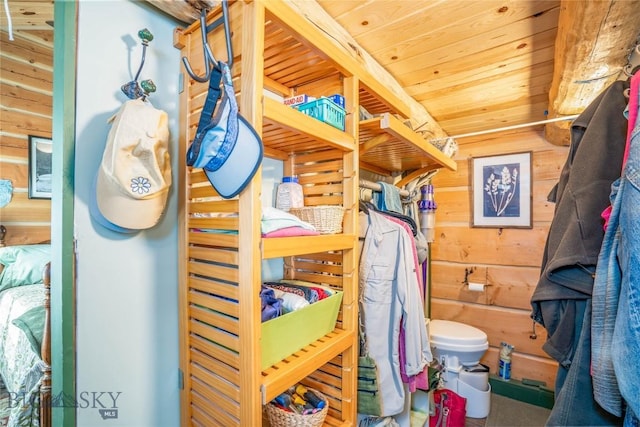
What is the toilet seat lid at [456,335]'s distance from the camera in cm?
195

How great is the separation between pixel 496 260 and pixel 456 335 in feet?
2.74

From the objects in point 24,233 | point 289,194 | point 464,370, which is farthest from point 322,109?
point 464,370

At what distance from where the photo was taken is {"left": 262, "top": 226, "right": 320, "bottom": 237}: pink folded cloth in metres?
0.76

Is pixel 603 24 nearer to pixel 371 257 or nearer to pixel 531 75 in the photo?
pixel 531 75

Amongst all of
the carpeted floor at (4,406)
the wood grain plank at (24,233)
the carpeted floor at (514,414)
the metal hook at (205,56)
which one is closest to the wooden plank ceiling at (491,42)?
the metal hook at (205,56)

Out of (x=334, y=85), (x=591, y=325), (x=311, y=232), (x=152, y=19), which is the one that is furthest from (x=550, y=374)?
(x=152, y=19)

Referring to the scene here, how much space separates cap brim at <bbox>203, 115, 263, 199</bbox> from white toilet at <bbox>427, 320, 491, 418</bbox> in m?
1.83

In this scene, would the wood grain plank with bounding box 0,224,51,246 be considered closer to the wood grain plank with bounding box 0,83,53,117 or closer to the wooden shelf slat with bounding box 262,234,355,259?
the wood grain plank with bounding box 0,83,53,117

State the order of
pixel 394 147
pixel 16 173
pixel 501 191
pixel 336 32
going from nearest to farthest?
pixel 336 32, pixel 394 147, pixel 16 173, pixel 501 191

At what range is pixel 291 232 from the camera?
2.64ft

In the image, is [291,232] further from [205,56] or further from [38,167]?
[38,167]

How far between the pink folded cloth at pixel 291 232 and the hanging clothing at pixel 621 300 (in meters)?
0.70

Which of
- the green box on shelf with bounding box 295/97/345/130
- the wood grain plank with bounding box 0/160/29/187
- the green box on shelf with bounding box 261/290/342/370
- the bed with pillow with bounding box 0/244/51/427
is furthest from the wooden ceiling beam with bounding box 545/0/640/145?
the wood grain plank with bounding box 0/160/29/187

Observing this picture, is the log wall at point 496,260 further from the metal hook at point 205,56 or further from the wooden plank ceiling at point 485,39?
the metal hook at point 205,56
